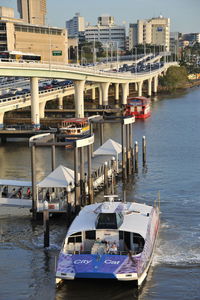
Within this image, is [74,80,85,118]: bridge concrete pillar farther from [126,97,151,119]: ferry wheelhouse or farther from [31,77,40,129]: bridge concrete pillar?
[31,77,40,129]: bridge concrete pillar

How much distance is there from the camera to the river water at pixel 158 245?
24203mm

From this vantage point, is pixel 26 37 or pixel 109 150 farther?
pixel 26 37

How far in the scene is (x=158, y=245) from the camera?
96.0 ft

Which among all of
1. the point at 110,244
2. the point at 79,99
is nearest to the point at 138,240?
the point at 110,244

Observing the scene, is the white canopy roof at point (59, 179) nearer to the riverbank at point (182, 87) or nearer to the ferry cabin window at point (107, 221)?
the ferry cabin window at point (107, 221)

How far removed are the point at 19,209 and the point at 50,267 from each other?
871 centimetres

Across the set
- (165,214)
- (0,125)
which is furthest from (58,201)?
(0,125)

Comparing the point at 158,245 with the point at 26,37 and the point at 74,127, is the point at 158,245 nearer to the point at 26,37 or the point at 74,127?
the point at 74,127

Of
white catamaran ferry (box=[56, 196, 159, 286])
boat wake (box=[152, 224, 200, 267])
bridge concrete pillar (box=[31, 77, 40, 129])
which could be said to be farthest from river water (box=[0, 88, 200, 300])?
bridge concrete pillar (box=[31, 77, 40, 129])

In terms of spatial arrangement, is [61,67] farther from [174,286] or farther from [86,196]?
[174,286]

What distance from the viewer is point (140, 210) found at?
1131 inches

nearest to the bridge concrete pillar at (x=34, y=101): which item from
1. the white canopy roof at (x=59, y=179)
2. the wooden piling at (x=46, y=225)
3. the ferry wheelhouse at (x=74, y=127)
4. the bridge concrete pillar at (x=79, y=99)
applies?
the ferry wheelhouse at (x=74, y=127)

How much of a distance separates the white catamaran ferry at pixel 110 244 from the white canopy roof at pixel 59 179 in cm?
495

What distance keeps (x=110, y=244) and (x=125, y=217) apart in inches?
90.8
